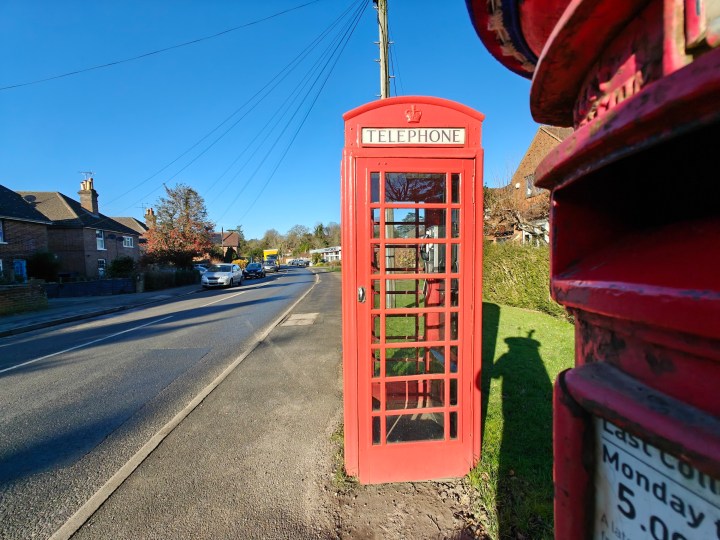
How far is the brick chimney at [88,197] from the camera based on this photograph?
33.6 metres

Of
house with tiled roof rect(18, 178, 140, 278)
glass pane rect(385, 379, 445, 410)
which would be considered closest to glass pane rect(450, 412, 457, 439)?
glass pane rect(385, 379, 445, 410)

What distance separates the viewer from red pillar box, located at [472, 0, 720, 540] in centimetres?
51

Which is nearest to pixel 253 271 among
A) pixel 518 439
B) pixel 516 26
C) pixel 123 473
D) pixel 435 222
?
pixel 123 473

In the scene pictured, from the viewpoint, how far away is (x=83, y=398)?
15.7 ft

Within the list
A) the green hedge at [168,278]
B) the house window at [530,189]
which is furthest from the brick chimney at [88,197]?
the house window at [530,189]

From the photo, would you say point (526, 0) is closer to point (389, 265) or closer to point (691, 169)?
point (691, 169)

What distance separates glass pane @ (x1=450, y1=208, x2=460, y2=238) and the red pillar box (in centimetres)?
181

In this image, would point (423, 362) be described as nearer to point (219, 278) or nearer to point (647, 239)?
point (647, 239)

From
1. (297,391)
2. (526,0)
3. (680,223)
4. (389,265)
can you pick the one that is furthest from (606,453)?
(297,391)

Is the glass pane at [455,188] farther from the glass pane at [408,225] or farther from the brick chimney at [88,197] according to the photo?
the brick chimney at [88,197]

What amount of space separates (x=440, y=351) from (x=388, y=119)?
1938 millimetres

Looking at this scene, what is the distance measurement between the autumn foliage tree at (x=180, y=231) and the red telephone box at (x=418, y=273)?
1135 inches

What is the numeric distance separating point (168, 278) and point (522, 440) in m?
25.2

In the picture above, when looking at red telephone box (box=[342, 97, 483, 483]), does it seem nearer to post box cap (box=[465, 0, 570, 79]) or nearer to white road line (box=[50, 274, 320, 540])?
post box cap (box=[465, 0, 570, 79])
